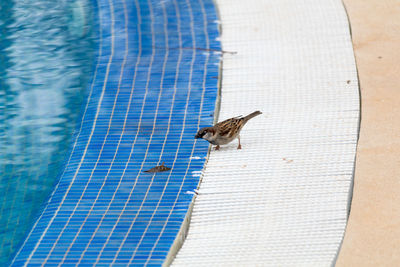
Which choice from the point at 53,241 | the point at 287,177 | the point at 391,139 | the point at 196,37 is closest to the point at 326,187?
the point at 287,177

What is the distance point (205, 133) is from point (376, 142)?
69.9 inches

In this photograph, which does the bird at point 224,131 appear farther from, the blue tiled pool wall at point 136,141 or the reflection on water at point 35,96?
the reflection on water at point 35,96

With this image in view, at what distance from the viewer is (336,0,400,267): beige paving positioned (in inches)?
254

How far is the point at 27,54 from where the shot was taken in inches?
459

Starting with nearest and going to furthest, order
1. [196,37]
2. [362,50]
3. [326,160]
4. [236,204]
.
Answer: [236,204] < [326,160] < [362,50] < [196,37]

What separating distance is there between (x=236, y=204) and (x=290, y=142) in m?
1.39

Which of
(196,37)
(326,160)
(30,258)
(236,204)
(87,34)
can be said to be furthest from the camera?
(87,34)

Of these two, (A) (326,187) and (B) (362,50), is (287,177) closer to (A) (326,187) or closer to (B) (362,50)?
(A) (326,187)

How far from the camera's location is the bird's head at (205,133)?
26.6 ft

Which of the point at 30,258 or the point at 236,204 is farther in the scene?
the point at 236,204

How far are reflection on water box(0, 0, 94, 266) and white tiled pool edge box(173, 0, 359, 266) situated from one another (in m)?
1.91

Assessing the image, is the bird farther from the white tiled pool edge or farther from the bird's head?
the white tiled pool edge

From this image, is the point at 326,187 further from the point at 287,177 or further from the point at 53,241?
the point at 53,241

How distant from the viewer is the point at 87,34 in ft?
39.6
